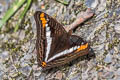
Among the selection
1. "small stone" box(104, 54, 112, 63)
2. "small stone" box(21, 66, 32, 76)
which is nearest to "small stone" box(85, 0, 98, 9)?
"small stone" box(104, 54, 112, 63)

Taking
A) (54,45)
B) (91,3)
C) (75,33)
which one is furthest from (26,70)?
(91,3)

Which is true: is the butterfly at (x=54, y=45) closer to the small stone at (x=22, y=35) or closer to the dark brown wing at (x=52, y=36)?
the dark brown wing at (x=52, y=36)

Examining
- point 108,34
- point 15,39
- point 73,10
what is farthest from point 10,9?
point 108,34

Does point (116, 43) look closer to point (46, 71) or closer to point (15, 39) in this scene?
point (46, 71)

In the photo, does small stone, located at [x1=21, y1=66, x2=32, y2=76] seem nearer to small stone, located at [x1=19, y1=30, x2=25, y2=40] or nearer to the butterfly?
the butterfly

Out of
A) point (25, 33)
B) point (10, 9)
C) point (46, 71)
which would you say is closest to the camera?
point (46, 71)
